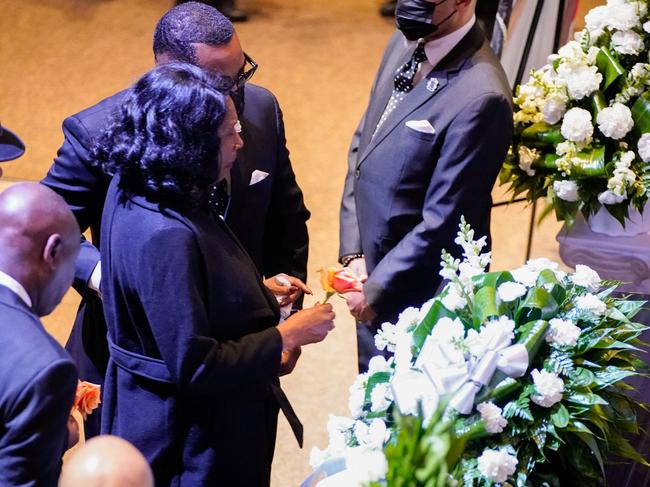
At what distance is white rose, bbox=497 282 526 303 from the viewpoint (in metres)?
1.89

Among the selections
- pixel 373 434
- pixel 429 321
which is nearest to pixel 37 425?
pixel 373 434

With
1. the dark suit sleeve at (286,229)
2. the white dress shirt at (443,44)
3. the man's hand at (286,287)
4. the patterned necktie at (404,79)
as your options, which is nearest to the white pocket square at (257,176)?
the dark suit sleeve at (286,229)

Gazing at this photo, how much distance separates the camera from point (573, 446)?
6.01ft

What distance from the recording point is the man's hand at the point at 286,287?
2629mm

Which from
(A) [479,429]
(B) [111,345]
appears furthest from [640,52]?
(B) [111,345]

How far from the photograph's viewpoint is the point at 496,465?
1717mm

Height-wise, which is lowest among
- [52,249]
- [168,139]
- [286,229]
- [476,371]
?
[286,229]

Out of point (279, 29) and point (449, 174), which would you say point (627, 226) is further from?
point (279, 29)

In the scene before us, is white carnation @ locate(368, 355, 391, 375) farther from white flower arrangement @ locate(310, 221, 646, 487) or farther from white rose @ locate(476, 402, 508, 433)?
white rose @ locate(476, 402, 508, 433)

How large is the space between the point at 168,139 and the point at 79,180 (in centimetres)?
56

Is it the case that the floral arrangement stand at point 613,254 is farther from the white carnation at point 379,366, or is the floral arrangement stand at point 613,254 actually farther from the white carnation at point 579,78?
the white carnation at point 379,366

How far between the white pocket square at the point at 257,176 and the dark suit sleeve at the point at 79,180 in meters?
0.38

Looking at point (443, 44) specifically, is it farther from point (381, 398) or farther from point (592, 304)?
point (381, 398)

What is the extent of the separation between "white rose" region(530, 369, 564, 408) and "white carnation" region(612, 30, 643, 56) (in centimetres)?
123
